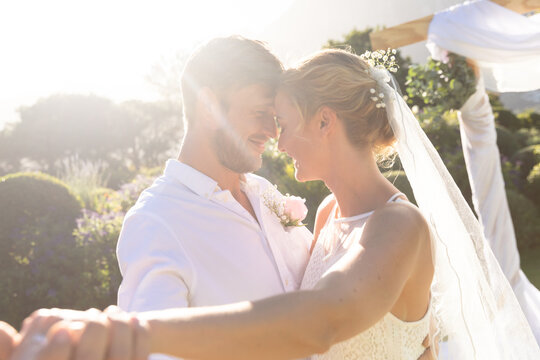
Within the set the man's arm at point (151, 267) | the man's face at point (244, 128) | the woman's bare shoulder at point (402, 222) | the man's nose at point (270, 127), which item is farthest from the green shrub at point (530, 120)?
the man's arm at point (151, 267)

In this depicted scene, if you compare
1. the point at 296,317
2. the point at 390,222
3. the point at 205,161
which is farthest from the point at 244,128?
the point at 296,317

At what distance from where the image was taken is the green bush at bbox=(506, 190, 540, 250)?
10.3 m

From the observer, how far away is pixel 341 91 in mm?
2807

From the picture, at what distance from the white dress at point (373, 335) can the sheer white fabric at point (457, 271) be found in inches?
6.7

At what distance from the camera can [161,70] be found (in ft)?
129

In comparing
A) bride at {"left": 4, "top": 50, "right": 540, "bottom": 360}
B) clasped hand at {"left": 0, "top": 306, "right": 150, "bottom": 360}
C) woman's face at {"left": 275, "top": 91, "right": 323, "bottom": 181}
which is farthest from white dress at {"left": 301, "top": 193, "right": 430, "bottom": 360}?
clasped hand at {"left": 0, "top": 306, "right": 150, "bottom": 360}

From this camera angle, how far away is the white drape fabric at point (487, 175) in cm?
709

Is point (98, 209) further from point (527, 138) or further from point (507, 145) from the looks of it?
point (527, 138)

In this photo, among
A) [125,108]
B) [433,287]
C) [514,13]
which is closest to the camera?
[433,287]

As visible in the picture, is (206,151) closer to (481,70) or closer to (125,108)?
(481,70)

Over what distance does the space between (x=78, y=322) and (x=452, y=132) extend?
13146 mm

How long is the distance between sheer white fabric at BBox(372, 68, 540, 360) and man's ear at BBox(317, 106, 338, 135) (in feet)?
1.10

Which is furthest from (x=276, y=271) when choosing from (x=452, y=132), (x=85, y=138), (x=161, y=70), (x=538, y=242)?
(x=161, y=70)

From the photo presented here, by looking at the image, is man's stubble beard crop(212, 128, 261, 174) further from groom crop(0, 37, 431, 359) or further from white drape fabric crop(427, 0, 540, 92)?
white drape fabric crop(427, 0, 540, 92)
